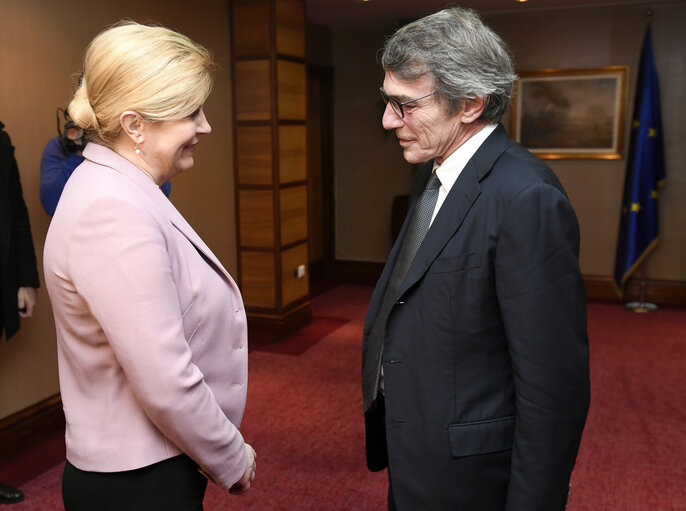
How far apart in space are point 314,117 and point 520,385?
6.41m

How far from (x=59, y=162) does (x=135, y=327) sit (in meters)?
2.52

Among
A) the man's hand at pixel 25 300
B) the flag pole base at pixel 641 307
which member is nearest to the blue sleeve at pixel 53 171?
the man's hand at pixel 25 300

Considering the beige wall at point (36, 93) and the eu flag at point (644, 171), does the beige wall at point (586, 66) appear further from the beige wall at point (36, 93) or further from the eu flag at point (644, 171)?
the beige wall at point (36, 93)

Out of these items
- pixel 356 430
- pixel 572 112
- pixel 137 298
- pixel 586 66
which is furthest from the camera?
pixel 572 112

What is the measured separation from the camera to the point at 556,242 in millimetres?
1267

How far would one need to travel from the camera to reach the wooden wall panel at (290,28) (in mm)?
5023

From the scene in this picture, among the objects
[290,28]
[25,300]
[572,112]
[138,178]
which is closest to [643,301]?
[572,112]

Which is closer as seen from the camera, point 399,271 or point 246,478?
point 246,478

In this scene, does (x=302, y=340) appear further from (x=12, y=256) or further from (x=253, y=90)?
(x=12, y=256)

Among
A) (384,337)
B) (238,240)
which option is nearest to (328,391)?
(238,240)

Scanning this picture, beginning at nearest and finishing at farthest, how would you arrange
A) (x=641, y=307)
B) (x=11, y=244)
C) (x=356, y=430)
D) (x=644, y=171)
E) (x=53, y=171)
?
(x=11, y=244) → (x=53, y=171) → (x=356, y=430) → (x=644, y=171) → (x=641, y=307)

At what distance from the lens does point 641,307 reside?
6.28 m

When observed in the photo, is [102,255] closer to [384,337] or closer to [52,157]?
[384,337]

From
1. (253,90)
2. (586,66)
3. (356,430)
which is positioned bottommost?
(356,430)
